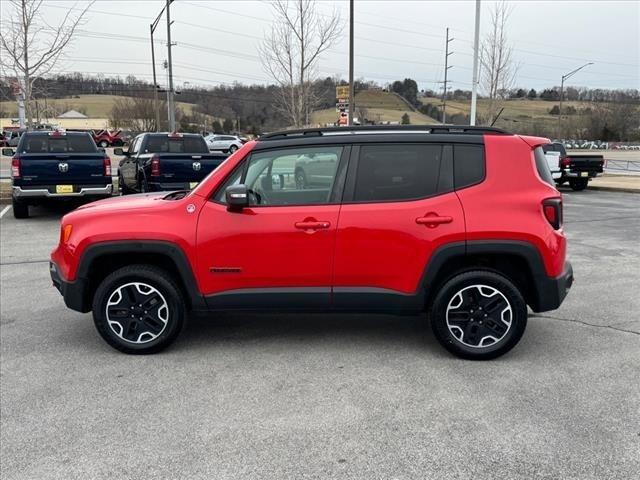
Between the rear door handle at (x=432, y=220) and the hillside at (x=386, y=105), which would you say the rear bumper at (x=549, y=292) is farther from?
the hillside at (x=386, y=105)

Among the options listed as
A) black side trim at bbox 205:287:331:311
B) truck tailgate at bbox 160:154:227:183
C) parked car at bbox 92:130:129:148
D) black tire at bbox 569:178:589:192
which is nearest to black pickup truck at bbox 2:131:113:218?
truck tailgate at bbox 160:154:227:183

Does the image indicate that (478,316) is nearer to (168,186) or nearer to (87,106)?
(168,186)

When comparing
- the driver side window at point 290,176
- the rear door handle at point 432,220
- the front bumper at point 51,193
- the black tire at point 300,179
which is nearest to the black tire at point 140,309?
the driver side window at point 290,176

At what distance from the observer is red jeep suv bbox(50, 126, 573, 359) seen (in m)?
4.18

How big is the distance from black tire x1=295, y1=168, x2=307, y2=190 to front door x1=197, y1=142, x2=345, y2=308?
30mm

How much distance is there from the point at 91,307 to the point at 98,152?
826cm

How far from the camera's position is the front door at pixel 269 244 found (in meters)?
4.22

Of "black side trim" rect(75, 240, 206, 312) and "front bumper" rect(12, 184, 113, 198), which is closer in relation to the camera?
"black side trim" rect(75, 240, 206, 312)

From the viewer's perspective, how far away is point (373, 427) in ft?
10.9

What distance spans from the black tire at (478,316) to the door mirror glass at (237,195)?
1.65 m

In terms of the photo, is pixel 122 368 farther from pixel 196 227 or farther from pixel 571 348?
pixel 571 348

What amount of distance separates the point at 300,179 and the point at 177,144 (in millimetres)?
10006

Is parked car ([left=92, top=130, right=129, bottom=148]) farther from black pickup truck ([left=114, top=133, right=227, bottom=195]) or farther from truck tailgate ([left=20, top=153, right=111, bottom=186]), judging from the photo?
truck tailgate ([left=20, top=153, right=111, bottom=186])

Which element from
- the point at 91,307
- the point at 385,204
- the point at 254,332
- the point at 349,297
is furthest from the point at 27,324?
the point at 385,204
